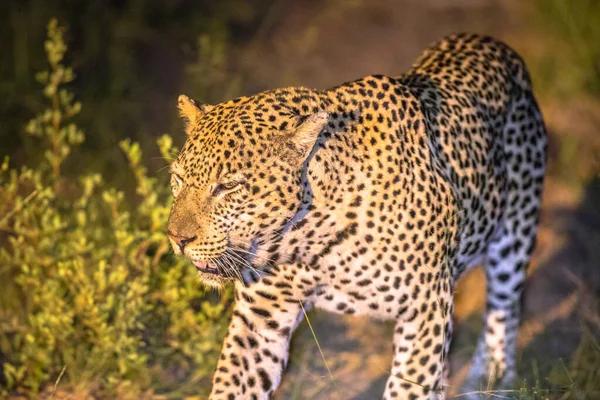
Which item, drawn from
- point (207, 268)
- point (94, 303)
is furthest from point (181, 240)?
point (94, 303)

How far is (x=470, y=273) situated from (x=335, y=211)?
3.42 m

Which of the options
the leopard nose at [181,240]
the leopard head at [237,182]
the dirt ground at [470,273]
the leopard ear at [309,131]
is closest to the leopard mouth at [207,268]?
the leopard head at [237,182]

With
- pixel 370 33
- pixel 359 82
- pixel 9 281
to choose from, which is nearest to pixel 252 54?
pixel 370 33

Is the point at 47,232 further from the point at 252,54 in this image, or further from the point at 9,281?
the point at 252,54

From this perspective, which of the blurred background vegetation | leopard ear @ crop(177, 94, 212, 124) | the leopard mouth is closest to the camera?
the leopard mouth

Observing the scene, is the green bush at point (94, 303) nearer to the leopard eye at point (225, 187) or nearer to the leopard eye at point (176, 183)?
the leopard eye at point (176, 183)

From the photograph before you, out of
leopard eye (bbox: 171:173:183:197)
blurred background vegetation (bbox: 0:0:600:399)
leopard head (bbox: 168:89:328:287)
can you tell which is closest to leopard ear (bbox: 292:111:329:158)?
leopard head (bbox: 168:89:328:287)

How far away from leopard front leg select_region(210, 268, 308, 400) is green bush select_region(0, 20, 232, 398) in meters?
0.86

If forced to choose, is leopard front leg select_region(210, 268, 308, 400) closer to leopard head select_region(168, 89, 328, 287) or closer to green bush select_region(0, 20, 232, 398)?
leopard head select_region(168, 89, 328, 287)

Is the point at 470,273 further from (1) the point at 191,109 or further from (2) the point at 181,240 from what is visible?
(2) the point at 181,240

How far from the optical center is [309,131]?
4414mm

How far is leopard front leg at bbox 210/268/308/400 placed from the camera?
4.86m

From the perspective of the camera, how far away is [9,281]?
6.30m

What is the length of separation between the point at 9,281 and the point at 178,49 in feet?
14.8
